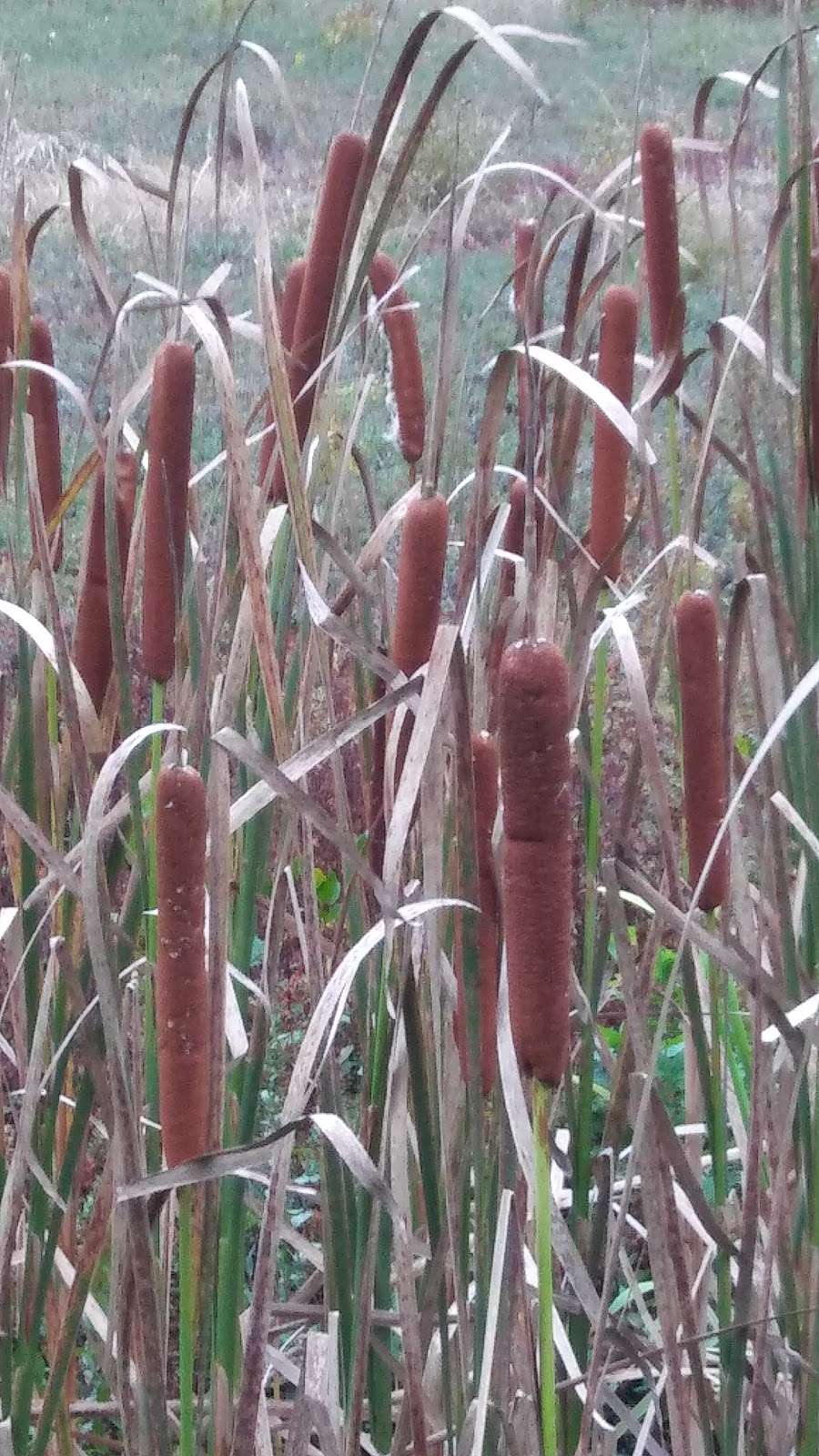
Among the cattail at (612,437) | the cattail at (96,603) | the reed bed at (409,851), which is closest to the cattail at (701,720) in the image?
the reed bed at (409,851)

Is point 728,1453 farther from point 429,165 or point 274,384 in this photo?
point 429,165

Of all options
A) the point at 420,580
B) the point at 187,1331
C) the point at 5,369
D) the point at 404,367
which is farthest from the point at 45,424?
the point at 187,1331

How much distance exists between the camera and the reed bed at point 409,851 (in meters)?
0.48

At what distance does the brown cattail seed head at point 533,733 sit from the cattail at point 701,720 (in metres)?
0.16

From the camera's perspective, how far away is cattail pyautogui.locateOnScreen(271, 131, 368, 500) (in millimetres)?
600

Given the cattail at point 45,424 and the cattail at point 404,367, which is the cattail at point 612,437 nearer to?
the cattail at point 404,367

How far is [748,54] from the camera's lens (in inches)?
115

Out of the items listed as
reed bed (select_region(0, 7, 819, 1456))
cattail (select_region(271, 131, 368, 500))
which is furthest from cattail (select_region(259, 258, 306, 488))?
cattail (select_region(271, 131, 368, 500))

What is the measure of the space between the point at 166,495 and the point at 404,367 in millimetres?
273

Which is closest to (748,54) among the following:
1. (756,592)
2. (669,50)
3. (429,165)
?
(669,50)

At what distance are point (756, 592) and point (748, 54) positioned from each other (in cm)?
269

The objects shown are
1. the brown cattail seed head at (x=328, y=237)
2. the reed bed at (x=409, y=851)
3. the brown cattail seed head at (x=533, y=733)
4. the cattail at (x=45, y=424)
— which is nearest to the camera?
the brown cattail seed head at (x=533, y=733)

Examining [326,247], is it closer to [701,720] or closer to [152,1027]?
[701,720]

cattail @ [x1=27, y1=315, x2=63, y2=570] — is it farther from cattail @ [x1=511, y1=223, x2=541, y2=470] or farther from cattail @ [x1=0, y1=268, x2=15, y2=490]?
cattail @ [x1=511, y1=223, x2=541, y2=470]
